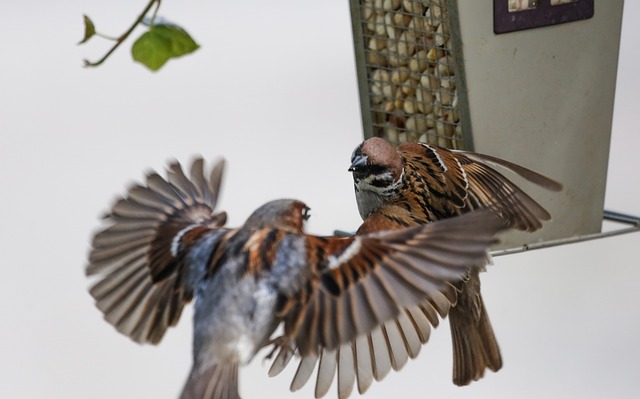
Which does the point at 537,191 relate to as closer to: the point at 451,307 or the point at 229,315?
the point at 451,307

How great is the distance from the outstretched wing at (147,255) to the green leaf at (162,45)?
492 millimetres

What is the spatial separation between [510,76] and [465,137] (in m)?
0.16

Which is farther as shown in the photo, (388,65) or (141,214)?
(388,65)

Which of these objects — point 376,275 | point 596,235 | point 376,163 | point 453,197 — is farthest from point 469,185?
point 376,275

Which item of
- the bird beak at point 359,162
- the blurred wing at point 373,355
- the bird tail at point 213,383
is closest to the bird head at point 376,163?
the bird beak at point 359,162

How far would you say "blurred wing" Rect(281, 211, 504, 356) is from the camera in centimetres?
200

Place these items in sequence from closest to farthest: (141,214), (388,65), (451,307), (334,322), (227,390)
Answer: (334,322)
(227,390)
(141,214)
(451,307)
(388,65)

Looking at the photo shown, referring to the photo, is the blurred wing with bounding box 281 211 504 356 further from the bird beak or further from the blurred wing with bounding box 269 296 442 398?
the blurred wing with bounding box 269 296 442 398

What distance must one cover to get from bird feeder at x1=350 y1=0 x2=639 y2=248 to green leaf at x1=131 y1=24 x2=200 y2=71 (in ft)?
2.64

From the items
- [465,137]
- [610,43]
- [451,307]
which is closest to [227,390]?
[451,307]

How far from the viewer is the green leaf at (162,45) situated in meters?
1.92

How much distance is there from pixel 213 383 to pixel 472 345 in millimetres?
681

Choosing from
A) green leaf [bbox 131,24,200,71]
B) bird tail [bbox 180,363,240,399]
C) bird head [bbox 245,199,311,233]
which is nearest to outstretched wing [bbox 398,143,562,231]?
bird head [bbox 245,199,311,233]

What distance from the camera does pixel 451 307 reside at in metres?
2.62
